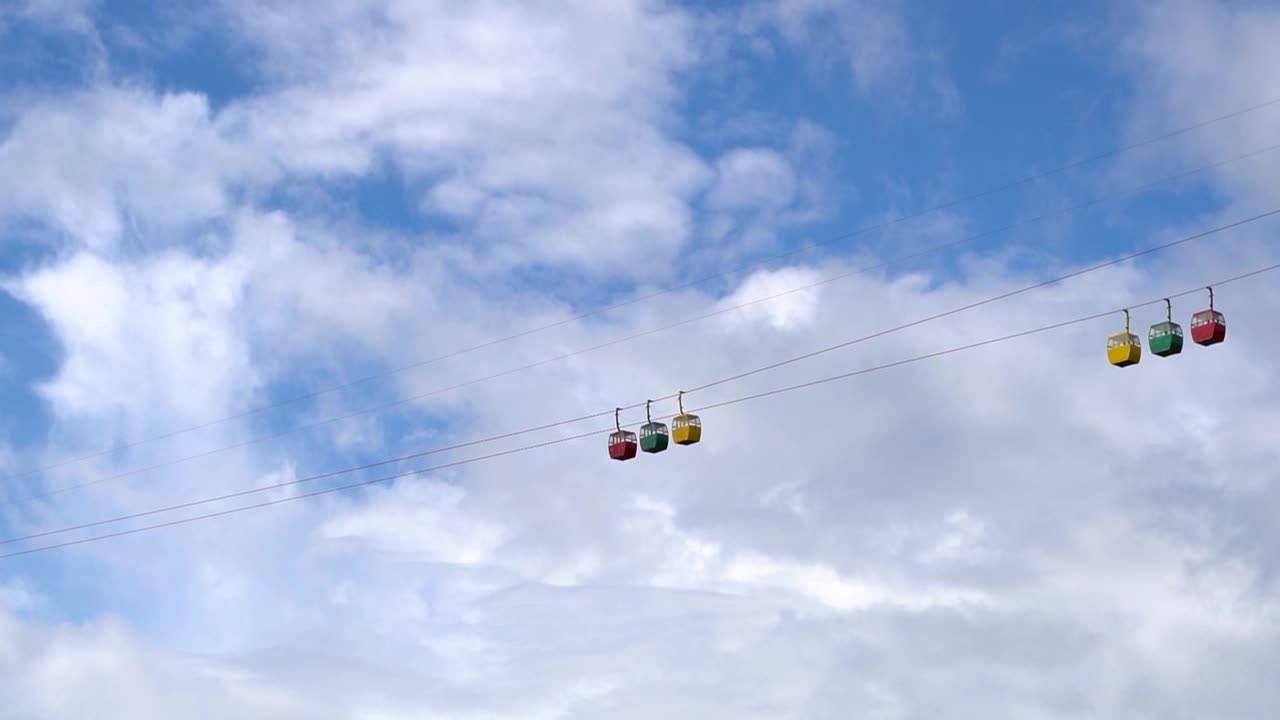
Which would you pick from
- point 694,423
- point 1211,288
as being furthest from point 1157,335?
point 694,423

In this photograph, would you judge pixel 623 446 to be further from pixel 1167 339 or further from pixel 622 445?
pixel 1167 339

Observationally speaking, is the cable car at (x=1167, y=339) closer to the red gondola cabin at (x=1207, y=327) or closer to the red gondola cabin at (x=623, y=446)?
the red gondola cabin at (x=1207, y=327)

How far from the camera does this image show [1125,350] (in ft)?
179

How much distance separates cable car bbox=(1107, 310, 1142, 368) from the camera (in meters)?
54.6

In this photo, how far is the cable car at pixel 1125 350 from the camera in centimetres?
5456

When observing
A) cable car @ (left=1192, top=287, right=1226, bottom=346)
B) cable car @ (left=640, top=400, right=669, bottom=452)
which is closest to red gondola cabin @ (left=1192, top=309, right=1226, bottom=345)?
cable car @ (left=1192, top=287, right=1226, bottom=346)

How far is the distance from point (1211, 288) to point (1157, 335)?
8.98ft

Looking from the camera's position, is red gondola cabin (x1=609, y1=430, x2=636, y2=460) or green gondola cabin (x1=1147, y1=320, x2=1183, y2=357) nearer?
green gondola cabin (x1=1147, y1=320, x2=1183, y2=357)

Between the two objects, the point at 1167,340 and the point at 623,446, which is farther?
the point at 623,446

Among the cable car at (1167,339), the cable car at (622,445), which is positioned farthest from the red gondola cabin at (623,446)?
the cable car at (1167,339)

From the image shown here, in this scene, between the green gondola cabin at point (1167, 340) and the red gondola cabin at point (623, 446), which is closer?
the green gondola cabin at point (1167, 340)

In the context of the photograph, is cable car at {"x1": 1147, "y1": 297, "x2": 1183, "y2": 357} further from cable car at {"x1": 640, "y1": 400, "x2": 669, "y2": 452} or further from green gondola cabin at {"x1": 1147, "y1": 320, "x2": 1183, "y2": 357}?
cable car at {"x1": 640, "y1": 400, "x2": 669, "y2": 452}

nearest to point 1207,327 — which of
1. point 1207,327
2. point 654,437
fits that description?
point 1207,327

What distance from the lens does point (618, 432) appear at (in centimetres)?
6394
